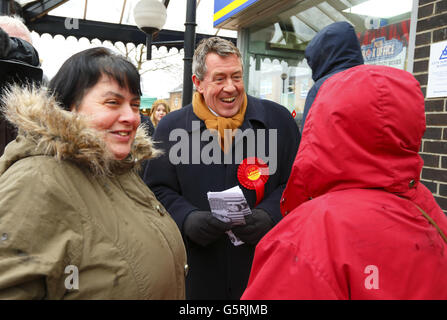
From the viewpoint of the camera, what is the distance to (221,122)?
2.23 metres

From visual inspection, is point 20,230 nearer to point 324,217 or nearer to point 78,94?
point 78,94

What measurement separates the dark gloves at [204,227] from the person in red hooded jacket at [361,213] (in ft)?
3.02

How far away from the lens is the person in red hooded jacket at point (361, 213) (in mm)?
930

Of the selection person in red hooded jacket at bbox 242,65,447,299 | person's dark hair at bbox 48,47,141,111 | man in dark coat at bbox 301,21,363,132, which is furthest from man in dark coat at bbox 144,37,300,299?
person in red hooded jacket at bbox 242,65,447,299

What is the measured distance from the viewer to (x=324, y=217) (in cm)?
97

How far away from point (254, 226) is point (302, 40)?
421 centimetres

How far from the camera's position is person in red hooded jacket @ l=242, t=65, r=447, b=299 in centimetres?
93

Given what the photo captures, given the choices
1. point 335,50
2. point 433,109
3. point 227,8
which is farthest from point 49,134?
point 227,8

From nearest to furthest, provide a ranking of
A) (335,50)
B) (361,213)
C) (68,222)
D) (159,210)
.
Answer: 1. (361,213)
2. (68,222)
3. (159,210)
4. (335,50)

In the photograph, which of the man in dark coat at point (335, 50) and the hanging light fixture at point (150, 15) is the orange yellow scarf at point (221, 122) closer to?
the man in dark coat at point (335, 50)

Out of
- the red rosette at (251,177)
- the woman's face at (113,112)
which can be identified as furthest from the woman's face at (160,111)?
the woman's face at (113,112)

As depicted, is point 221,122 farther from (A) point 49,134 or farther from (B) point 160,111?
(B) point 160,111

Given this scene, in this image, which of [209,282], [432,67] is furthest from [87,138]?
[432,67]
